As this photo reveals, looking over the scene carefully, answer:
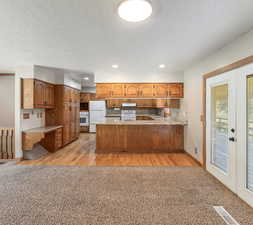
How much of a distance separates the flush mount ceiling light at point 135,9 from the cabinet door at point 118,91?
3.03 metres

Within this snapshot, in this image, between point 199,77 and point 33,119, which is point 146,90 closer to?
point 199,77

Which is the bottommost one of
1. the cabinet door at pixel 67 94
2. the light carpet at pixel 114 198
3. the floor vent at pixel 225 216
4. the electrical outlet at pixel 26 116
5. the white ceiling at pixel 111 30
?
the floor vent at pixel 225 216

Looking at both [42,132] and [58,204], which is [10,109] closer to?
[42,132]

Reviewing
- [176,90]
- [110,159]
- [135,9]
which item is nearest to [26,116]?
[110,159]

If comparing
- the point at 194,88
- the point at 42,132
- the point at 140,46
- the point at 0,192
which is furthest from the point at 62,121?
the point at 194,88

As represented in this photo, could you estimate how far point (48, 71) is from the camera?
4551mm

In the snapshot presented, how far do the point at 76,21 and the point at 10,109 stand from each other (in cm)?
426

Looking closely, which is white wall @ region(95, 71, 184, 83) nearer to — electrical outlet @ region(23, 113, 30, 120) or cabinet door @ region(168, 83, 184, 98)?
cabinet door @ region(168, 83, 184, 98)

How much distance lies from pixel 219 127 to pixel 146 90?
247 centimetres

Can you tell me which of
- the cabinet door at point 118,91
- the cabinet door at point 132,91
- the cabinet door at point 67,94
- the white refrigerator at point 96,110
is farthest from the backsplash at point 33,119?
the white refrigerator at point 96,110

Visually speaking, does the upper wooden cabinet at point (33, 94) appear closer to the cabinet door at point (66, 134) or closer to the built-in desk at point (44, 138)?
the built-in desk at point (44, 138)

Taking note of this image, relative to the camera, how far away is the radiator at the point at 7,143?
3.91 meters

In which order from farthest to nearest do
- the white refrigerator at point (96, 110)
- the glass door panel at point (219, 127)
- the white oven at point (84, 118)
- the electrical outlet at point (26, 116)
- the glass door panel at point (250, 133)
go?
the white oven at point (84, 118) < the white refrigerator at point (96, 110) < the electrical outlet at point (26, 116) < the glass door panel at point (219, 127) < the glass door panel at point (250, 133)

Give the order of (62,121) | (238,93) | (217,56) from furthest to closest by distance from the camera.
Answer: (62,121)
(217,56)
(238,93)
